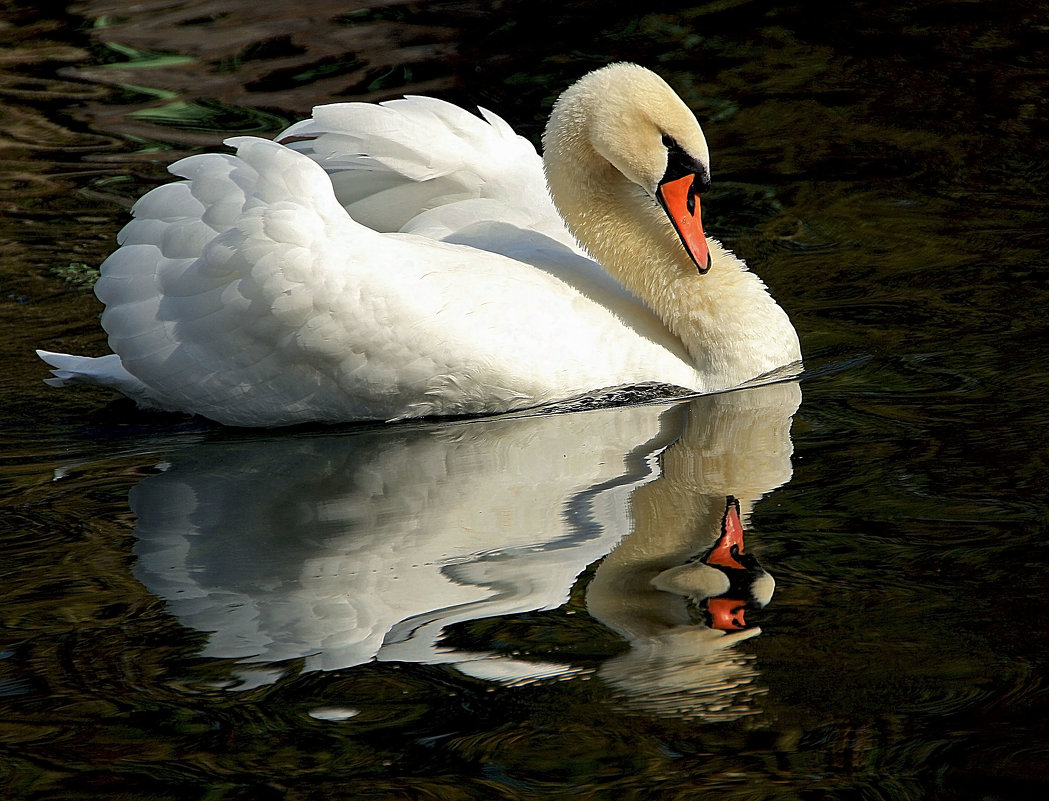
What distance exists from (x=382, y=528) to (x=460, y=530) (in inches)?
10.4

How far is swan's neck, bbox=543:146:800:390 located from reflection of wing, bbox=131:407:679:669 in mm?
424

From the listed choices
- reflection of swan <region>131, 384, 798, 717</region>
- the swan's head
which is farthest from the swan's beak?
reflection of swan <region>131, 384, 798, 717</region>

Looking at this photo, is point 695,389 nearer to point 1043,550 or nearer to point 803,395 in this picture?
point 803,395

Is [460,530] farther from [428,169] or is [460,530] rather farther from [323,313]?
[428,169]

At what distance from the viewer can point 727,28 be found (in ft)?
37.6

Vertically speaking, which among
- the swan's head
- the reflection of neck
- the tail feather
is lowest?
the reflection of neck

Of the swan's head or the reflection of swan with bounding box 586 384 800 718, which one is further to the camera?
the swan's head

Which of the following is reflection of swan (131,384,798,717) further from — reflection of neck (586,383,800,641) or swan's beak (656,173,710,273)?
swan's beak (656,173,710,273)

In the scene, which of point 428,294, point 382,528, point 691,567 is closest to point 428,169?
point 428,294

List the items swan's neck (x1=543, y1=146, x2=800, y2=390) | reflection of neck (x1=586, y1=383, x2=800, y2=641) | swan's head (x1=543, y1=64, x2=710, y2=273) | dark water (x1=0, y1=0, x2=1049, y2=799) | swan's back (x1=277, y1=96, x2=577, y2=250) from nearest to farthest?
dark water (x1=0, y1=0, x2=1049, y2=799)
reflection of neck (x1=586, y1=383, x2=800, y2=641)
swan's head (x1=543, y1=64, x2=710, y2=273)
swan's neck (x1=543, y1=146, x2=800, y2=390)
swan's back (x1=277, y1=96, x2=577, y2=250)

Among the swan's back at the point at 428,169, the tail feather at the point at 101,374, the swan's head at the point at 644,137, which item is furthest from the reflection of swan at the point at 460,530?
the swan's back at the point at 428,169

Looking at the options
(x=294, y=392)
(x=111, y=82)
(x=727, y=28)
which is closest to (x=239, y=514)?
(x=294, y=392)

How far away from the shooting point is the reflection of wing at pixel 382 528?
4172 mm

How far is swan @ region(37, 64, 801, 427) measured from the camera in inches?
230
